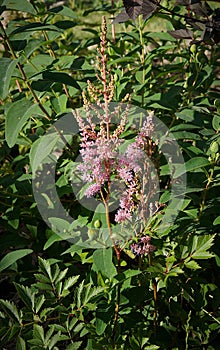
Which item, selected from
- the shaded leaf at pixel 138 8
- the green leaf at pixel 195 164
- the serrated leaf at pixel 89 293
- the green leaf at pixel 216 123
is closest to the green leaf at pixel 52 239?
the serrated leaf at pixel 89 293

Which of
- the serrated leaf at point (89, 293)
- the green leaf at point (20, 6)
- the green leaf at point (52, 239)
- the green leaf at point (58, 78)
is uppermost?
the green leaf at point (20, 6)

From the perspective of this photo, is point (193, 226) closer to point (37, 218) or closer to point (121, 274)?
point (121, 274)

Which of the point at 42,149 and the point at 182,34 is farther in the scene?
the point at 182,34

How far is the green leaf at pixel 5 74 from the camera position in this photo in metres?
1.11

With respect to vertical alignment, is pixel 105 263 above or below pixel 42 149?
below

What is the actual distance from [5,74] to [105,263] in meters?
0.54

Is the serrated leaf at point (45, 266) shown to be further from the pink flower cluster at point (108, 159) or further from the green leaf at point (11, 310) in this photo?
the pink flower cluster at point (108, 159)

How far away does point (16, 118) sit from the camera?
4.03 ft

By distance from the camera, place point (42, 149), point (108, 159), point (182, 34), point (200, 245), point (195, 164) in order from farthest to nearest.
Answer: point (182, 34) < point (42, 149) < point (195, 164) < point (200, 245) < point (108, 159)

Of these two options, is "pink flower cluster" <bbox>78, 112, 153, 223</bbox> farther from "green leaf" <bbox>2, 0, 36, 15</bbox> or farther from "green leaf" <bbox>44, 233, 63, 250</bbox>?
"green leaf" <bbox>2, 0, 36, 15</bbox>

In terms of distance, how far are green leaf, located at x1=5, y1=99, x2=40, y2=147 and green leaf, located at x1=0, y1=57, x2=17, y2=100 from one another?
0.10 m

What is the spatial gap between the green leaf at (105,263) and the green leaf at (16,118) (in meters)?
0.37

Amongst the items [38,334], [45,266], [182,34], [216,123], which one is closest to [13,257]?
[45,266]

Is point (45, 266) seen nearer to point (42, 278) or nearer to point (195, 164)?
point (42, 278)
